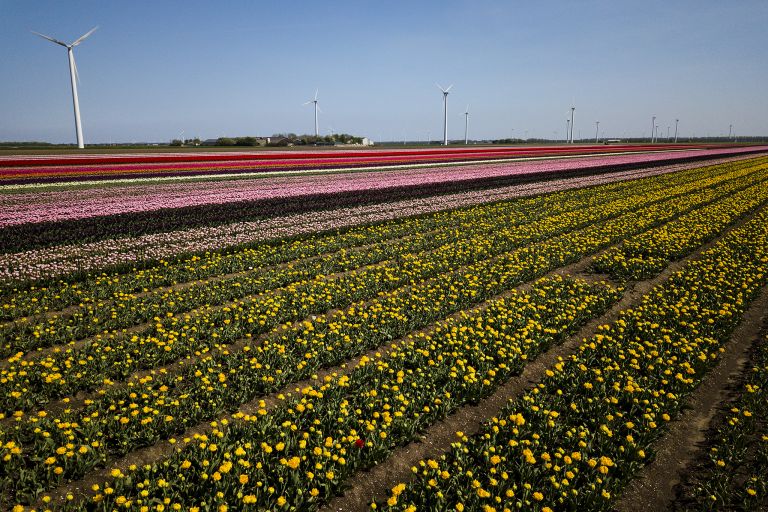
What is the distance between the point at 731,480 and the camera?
15.9ft

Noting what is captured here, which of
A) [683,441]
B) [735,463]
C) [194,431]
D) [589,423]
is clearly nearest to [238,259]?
[194,431]

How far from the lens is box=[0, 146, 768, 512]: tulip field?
15.3 feet

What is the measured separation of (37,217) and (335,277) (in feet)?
48.2

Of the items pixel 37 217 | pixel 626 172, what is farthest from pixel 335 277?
pixel 626 172

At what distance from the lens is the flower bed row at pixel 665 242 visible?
40.9 feet

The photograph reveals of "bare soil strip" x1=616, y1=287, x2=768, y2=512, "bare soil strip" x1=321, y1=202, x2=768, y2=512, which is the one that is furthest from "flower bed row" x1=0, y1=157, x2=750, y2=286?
"bare soil strip" x1=616, y1=287, x2=768, y2=512

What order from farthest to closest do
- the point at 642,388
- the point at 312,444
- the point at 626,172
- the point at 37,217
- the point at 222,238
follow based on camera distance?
the point at 626,172 → the point at 37,217 → the point at 222,238 → the point at 642,388 → the point at 312,444

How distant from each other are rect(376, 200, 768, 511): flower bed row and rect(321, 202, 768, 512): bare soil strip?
0.59 feet

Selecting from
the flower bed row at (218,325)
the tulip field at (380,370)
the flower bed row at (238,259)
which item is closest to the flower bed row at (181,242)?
the tulip field at (380,370)

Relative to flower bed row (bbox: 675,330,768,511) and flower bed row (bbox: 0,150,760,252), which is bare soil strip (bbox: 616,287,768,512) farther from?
flower bed row (bbox: 0,150,760,252)

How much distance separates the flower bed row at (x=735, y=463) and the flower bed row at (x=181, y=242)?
12766mm

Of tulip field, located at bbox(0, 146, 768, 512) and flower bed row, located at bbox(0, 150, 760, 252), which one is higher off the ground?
flower bed row, located at bbox(0, 150, 760, 252)

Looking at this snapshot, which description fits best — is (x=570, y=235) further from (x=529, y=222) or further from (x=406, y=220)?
(x=406, y=220)

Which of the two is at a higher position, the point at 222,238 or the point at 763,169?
the point at 763,169
